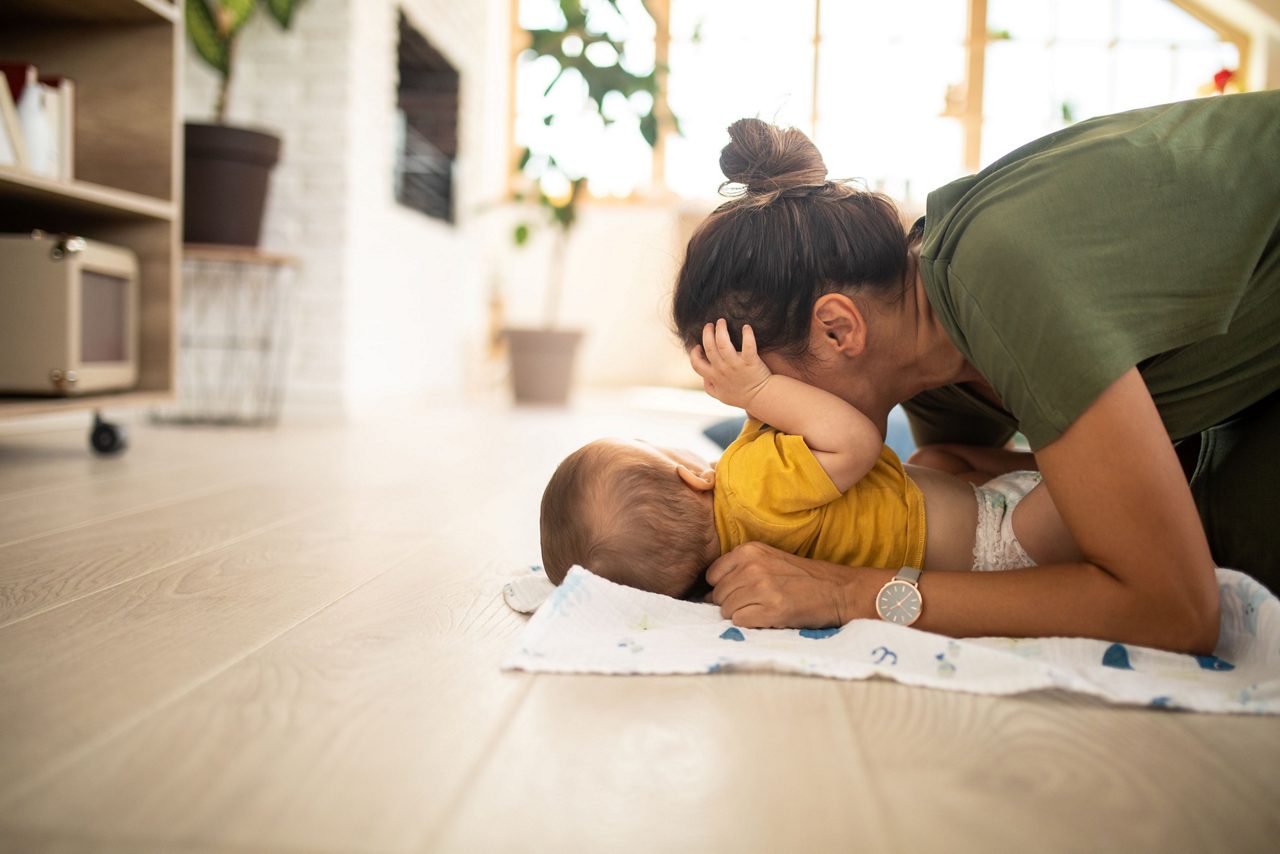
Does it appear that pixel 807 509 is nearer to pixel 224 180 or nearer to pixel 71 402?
pixel 71 402

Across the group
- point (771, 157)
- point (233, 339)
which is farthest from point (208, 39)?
point (771, 157)

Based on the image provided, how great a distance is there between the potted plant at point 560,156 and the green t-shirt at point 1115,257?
3638mm

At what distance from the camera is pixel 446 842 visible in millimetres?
598

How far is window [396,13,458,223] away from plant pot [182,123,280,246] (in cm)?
117

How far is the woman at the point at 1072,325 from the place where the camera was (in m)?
0.88

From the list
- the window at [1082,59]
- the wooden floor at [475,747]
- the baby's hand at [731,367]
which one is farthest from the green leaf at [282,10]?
the window at [1082,59]

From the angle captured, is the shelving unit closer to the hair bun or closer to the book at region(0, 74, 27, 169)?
the book at region(0, 74, 27, 169)

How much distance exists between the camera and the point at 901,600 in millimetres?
1014

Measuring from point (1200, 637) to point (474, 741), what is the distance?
0.67m

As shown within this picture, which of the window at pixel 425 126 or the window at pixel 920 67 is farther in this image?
the window at pixel 920 67

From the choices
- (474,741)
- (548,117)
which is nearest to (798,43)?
(548,117)

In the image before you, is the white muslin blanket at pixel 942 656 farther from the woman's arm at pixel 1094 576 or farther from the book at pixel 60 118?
the book at pixel 60 118

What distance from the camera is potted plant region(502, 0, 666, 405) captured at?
4.52 metres

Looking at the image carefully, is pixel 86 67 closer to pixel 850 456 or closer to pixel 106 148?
pixel 106 148
